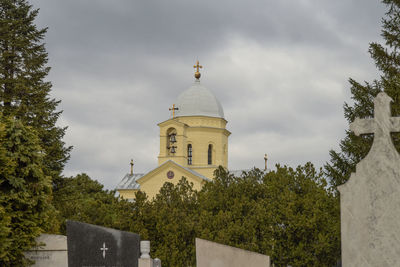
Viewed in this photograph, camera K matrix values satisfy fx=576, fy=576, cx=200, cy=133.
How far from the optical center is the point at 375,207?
20.4ft

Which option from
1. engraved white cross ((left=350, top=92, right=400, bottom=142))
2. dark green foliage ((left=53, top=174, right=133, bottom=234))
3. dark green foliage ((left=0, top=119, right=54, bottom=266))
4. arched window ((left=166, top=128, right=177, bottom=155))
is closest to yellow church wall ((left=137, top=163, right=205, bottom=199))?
arched window ((left=166, top=128, right=177, bottom=155))

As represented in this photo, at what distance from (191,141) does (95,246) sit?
50.7 metres

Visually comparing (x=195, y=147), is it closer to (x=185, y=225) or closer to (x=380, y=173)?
(x=185, y=225)

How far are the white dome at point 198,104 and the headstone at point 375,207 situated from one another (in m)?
55.6

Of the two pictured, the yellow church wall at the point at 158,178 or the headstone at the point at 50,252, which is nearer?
the headstone at the point at 50,252

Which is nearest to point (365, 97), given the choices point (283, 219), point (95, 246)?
point (283, 219)

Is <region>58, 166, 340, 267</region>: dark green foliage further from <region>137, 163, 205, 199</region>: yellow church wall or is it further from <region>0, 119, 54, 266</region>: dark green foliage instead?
<region>137, 163, 205, 199</region>: yellow church wall

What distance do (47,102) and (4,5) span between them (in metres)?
6.07

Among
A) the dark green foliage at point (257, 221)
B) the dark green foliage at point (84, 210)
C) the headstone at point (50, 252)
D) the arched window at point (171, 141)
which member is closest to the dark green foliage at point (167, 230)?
the dark green foliage at point (257, 221)

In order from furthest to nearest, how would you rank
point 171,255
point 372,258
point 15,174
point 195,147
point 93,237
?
point 195,147
point 171,255
point 15,174
point 93,237
point 372,258

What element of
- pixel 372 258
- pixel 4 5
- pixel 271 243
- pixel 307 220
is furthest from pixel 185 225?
pixel 372 258

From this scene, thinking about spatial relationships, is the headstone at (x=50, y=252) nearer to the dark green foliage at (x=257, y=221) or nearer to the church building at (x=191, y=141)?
the dark green foliage at (x=257, y=221)

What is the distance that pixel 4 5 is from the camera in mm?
31375

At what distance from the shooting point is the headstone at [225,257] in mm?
13328
